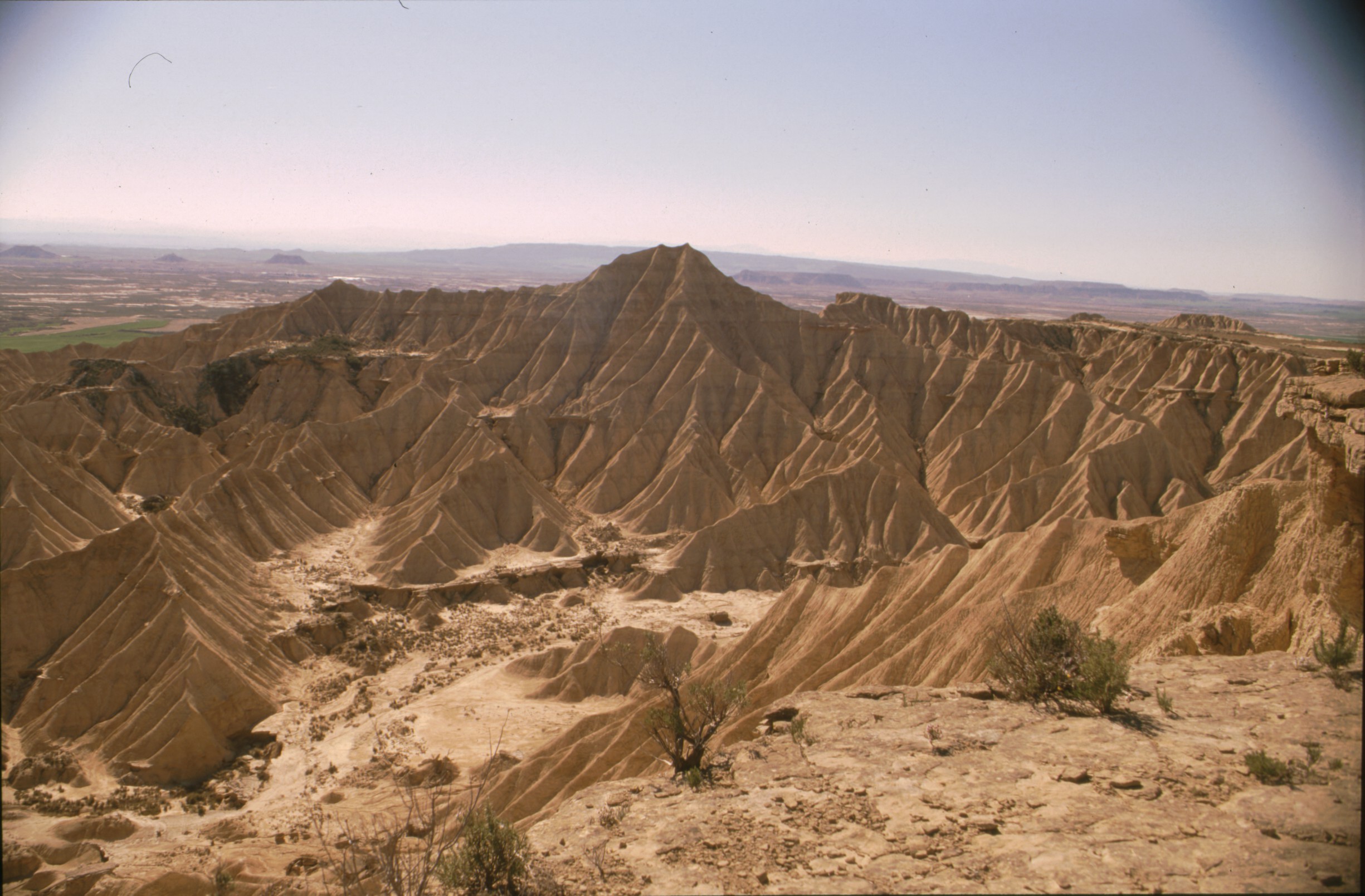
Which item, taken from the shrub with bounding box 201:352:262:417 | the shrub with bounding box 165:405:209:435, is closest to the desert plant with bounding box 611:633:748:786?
the shrub with bounding box 165:405:209:435

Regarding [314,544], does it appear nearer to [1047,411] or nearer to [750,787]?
[750,787]

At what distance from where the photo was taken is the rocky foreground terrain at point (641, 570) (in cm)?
1326

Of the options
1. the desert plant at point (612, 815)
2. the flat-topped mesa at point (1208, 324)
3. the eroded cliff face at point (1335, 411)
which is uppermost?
the flat-topped mesa at point (1208, 324)

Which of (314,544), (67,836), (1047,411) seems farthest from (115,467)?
(1047,411)

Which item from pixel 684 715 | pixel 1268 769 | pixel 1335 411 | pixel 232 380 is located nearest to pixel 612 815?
pixel 684 715

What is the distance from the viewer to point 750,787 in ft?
47.0

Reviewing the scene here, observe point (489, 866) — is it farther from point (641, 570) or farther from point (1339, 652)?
point (641, 570)

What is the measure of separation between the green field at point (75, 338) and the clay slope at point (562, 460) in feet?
160

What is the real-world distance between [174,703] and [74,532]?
22978 mm

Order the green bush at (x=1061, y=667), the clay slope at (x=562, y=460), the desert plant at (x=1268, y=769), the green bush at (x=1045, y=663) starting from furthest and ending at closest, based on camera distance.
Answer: the clay slope at (x=562, y=460) < the green bush at (x=1045, y=663) < the green bush at (x=1061, y=667) < the desert plant at (x=1268, y=769)

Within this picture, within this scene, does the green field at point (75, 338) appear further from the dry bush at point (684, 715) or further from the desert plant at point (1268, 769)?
the desert plant at point (1268, 769)

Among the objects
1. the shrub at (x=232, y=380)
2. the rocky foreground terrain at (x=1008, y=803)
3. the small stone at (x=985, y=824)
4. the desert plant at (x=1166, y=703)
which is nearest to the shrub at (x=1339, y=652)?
the rocky foreground terrain at (x=1008, y=803)

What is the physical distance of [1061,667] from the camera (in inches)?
641

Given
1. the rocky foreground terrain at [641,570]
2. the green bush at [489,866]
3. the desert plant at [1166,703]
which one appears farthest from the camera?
the desert plant at [1166,703]
